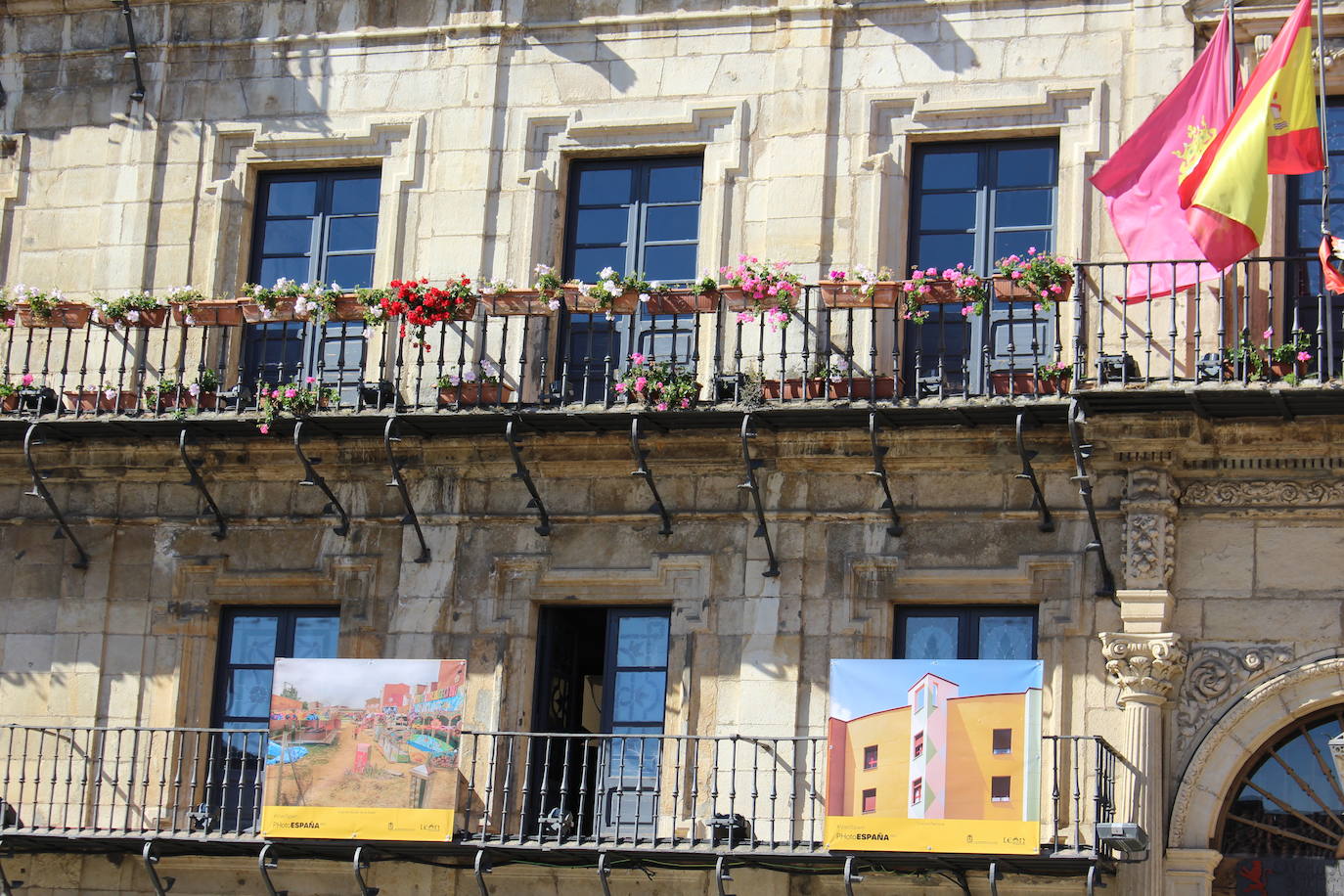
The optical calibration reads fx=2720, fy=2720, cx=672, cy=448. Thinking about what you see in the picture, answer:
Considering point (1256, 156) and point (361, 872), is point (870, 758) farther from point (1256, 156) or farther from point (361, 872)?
point (1256, 156)

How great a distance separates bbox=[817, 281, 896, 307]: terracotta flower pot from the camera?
18.7 m

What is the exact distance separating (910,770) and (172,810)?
5.51 m

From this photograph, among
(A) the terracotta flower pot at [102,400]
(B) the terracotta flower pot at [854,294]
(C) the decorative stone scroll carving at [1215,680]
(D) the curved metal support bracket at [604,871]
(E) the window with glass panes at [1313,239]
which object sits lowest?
(D) the curved metal support bracket at [604,871]

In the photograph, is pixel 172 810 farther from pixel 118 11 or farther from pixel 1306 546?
pixel 1306 546

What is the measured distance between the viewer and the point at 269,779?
18.7 metres

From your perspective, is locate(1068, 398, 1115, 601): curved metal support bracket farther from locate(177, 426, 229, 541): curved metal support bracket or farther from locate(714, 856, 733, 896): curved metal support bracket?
locate(177, 426, 229, 541): curved metal support bracket

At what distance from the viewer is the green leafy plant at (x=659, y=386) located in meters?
18.8

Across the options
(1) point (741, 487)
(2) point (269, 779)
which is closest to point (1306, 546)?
(1) point (741, 487)

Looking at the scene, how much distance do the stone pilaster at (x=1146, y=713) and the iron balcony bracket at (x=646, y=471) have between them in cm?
320

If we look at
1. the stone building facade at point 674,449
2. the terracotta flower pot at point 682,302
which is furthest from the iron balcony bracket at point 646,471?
the terracotta flower pot at point 682,302

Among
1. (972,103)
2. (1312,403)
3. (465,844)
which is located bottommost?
(465,844)

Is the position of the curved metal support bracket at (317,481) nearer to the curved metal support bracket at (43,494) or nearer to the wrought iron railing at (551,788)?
the wrought iron railing at (551,788)

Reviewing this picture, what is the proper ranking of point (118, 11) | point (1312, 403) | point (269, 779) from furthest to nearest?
point (118, 11), point (269, 779), point (1312, 403)

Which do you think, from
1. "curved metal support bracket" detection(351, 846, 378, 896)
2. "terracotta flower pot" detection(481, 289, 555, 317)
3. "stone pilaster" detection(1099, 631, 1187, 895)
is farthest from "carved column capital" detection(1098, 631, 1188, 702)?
"curved metal support bracket" detection(351, 846, 378, 896)
